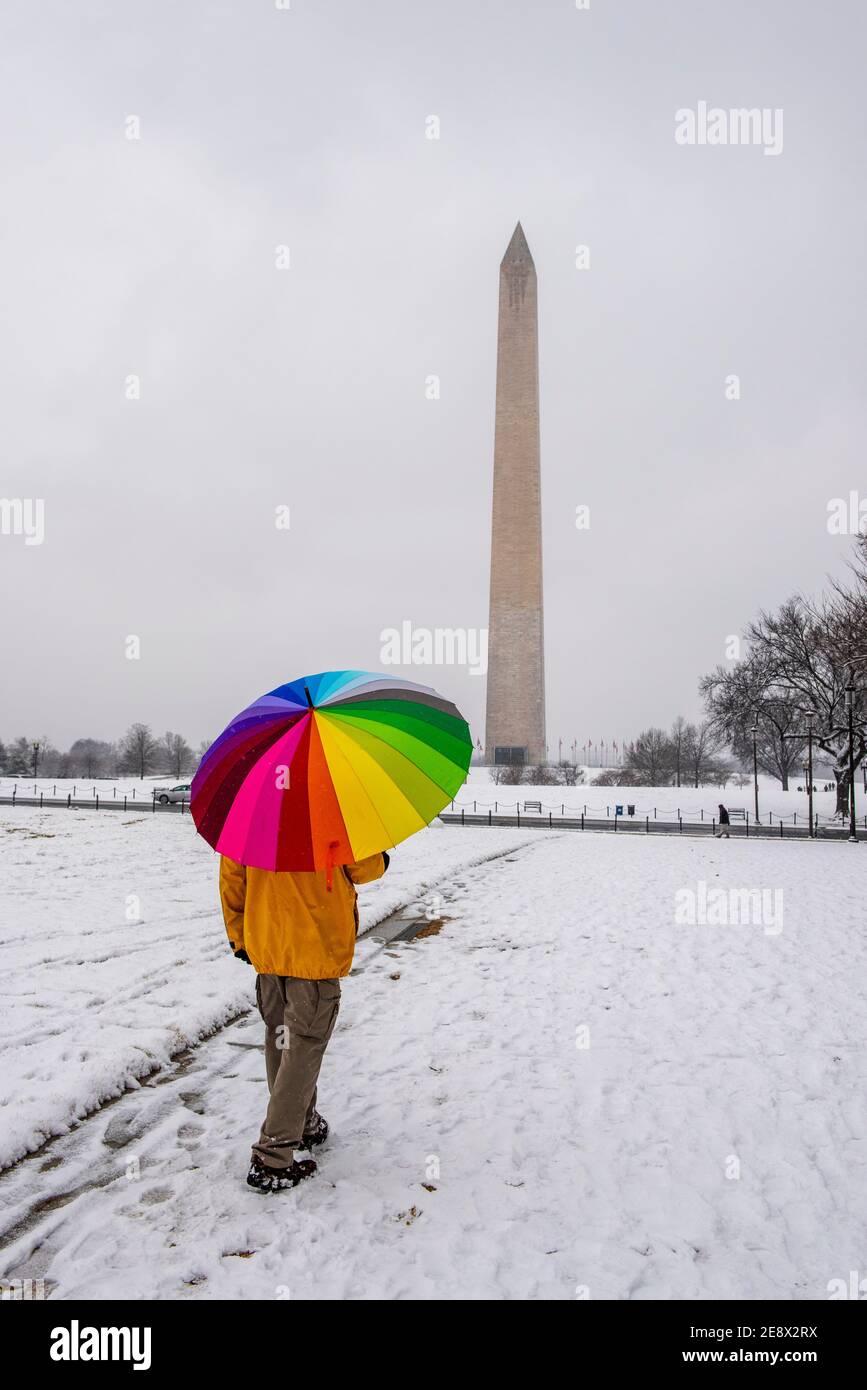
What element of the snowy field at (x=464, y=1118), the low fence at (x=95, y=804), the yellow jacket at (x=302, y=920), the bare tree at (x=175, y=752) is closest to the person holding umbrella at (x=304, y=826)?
the yellow jacket at (x=302, y=920)

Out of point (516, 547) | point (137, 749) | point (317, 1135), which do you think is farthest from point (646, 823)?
point (137, 749)

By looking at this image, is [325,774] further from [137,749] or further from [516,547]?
[137,749]

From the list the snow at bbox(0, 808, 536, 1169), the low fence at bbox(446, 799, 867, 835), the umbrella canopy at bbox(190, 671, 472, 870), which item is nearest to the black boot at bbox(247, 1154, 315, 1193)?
the snow at bbox(0, 808, 536, 1169)

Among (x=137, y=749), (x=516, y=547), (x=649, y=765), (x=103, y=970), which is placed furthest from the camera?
(x=137, y=749)

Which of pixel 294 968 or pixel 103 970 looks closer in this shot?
pixel 294 968

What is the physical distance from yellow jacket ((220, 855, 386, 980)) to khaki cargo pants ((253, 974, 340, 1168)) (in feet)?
0.27

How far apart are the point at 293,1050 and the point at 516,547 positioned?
157ft

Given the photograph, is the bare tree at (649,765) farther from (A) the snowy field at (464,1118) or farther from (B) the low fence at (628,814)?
(A) the snowy field at (464,1118)

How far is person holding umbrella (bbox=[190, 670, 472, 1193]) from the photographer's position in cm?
329

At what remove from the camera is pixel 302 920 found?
3.58m

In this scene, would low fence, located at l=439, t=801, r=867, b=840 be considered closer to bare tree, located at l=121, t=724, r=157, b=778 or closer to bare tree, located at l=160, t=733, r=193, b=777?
bare tree, located at l=121, t=724, r=157, b=778
